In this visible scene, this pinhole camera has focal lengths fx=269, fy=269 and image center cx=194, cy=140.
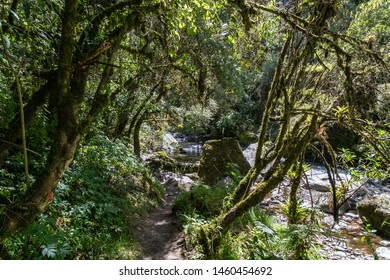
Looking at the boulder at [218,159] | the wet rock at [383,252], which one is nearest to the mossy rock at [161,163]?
the boulder at [218,159]

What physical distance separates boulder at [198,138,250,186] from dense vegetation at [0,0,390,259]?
3.18 m

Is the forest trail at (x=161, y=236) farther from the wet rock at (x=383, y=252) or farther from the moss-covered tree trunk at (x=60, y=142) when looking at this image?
the wet rock at (x=383, y=252)

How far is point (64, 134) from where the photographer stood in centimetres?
218

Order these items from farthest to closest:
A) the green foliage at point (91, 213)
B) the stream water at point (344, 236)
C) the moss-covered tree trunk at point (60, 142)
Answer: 1. the stream water at point (344, 236)
2. the green foliage at point (91, 213)
3. the moss-covered tree trunk at point (60, 142)

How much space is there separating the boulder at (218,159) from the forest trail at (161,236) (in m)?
3.31

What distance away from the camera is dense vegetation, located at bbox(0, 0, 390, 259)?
2.25 metres

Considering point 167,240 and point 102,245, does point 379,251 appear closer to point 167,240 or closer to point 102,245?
point 167,240

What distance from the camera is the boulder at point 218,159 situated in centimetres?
1088

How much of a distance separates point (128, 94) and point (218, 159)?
4765 millimetres

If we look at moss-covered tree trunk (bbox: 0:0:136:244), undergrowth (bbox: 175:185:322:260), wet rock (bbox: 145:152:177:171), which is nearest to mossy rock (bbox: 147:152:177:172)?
wet rock (bbox: 145:152:177:171)

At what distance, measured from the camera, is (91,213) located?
5.02 m

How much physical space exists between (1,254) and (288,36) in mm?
3800

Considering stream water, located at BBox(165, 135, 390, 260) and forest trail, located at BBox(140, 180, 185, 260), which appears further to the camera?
stream water, located at BBox(165, 135, 390, 260)

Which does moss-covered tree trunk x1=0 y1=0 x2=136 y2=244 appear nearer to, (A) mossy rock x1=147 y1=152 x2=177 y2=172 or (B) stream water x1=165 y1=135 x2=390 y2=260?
(B) stream water x1=165 y1=135 x2=390 y2=260
